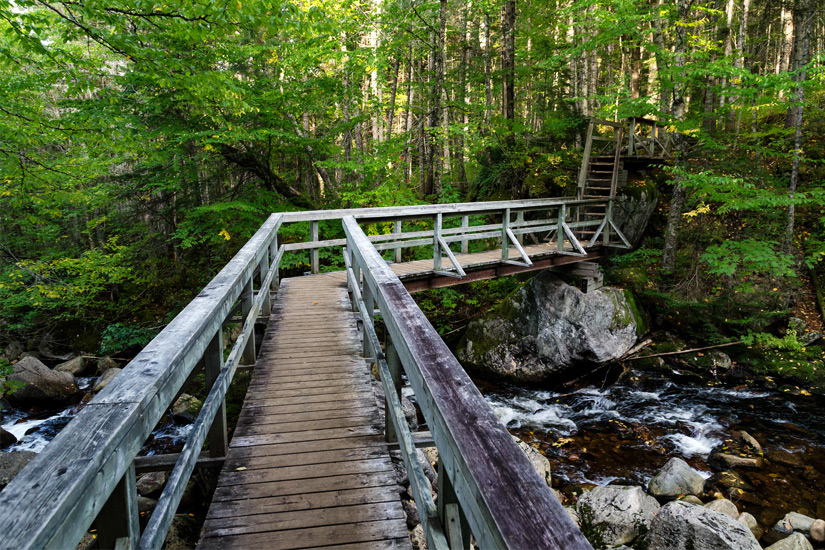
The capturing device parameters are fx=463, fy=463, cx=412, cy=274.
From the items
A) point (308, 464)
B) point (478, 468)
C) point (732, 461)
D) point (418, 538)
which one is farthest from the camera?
Result: point (732, 461)

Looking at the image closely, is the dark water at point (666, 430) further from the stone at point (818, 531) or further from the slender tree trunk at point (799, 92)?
the slender tree trunk at point (799, 92)

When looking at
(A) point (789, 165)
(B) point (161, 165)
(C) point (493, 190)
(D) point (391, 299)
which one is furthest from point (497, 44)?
(D) point (391, 299)

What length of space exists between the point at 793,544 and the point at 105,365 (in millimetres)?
14905

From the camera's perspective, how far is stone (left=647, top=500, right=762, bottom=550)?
466cm

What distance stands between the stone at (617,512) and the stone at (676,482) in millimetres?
606

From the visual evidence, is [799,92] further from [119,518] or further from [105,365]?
[105,365]

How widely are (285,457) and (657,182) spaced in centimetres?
1485

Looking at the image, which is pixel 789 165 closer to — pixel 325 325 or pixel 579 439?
pixel 579 439

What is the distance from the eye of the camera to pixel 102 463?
119cm

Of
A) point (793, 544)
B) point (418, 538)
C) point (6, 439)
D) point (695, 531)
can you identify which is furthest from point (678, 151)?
point (6, 439)

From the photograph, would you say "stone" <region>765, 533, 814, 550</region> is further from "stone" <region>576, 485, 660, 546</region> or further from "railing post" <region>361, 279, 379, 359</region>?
"railing post" <region>361, 279, 379, 359</region>

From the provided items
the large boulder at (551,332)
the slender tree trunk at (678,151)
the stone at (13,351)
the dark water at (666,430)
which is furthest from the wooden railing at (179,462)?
the stone at (13,351)

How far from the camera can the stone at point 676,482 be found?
6449mm

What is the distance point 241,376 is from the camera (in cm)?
598
